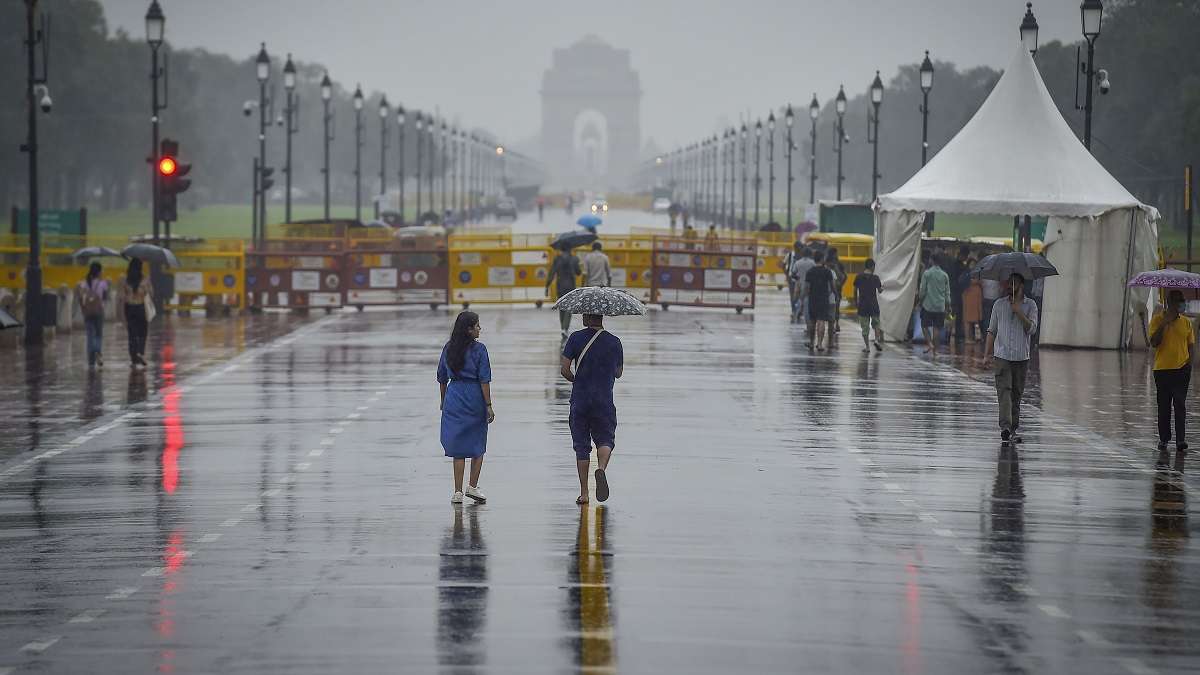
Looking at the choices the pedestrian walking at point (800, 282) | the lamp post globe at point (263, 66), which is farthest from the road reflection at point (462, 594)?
the lamp post globe at point (263, 66)

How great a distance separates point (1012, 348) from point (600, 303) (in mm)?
5538

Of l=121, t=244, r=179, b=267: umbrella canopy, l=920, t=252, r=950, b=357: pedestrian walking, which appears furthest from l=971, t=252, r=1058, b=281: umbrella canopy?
l=121, t=244, r=179, b=267: umbrella canopy

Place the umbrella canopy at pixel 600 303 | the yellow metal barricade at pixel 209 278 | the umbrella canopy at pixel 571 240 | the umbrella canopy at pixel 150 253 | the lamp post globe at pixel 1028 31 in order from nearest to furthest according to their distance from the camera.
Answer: the umbrella canopy at pixel 600 303
the umbrella canopy at pixel 150 253
the lamp post globe at pixel 1028 31
the umbrella canopy at pixel 571 240
the yellow metal barricade at pixel 209 278

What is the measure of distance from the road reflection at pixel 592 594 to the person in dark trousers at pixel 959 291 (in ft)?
60.4

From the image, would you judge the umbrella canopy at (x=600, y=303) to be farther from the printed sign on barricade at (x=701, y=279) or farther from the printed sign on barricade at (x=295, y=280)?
the printed sign on barricade at (x=701, y=279)

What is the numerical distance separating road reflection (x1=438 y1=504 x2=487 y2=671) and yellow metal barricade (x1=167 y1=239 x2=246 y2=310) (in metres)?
25.9

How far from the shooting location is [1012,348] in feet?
60.8

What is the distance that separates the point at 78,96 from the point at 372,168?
77.6 meters

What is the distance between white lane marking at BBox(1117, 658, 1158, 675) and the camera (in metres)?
9.12

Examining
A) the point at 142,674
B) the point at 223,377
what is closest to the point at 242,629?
the point at 142,674

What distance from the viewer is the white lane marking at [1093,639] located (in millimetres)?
9711

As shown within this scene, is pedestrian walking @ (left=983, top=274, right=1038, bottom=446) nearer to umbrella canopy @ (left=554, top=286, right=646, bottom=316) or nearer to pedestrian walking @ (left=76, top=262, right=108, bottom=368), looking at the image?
umbrella canopy @ (left=554, top=286, right=646, bottom=316)

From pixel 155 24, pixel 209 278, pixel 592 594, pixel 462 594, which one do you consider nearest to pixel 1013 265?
pixel 592 594

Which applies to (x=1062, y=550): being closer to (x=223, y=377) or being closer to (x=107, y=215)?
(x=223, y=377)
